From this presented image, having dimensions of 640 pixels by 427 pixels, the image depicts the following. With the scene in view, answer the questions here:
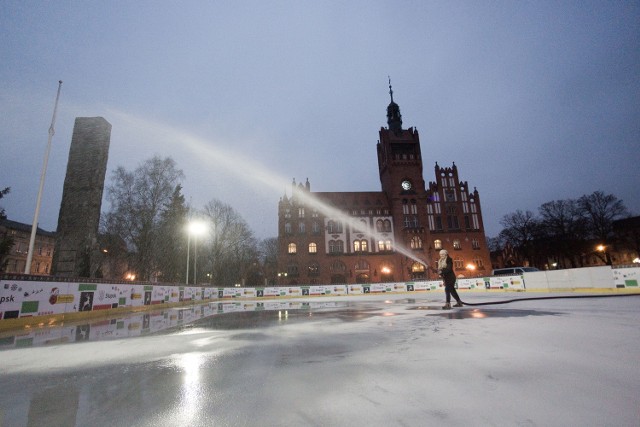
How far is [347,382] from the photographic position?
114 inches

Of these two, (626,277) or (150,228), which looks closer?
(626,277)

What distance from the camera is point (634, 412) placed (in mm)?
1935

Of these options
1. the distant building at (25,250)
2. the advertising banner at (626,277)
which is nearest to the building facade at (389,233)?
the advertising banner at (626,277)

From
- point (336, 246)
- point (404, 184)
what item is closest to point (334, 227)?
point (336, 246)


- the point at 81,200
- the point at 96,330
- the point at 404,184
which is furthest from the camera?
the point at 404,184

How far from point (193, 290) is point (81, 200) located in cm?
1126

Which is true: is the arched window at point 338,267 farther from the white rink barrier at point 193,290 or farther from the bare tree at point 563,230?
the bare tree at point 563,230

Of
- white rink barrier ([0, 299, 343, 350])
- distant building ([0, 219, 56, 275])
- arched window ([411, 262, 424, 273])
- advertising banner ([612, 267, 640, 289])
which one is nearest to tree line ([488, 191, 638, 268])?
arched window ([411, 262, 424, 273])

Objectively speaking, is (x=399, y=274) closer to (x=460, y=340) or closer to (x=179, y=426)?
(x=460, y=340)

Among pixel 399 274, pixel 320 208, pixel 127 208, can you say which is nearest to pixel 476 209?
pixel 399 274

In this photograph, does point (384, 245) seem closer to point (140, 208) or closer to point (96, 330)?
point (140, 208)

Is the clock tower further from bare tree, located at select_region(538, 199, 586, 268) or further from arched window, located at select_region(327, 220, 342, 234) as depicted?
bare tree, located at select_region(538, 199, 586, 268)

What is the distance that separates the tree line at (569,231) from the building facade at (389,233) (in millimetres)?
9134

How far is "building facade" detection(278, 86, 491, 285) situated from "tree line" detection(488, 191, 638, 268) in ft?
30.0
